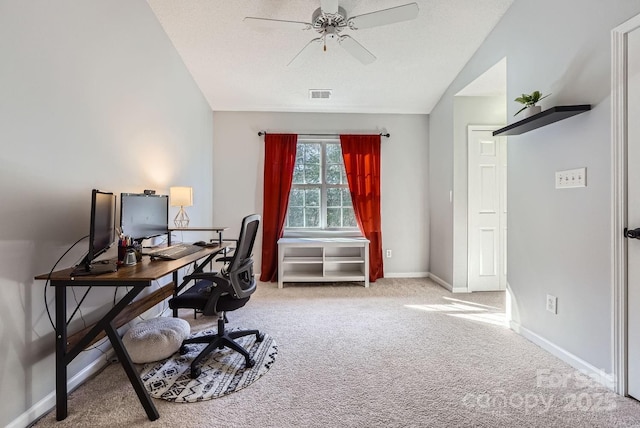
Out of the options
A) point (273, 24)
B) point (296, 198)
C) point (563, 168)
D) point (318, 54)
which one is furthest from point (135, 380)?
point (318, 54)

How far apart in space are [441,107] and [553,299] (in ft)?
8.87

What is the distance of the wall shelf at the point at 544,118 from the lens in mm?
1793

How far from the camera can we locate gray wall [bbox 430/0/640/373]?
1.73m

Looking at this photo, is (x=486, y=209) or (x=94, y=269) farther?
(x=486, y=209)

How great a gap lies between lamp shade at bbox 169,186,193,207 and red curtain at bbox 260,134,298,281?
1.33 metres

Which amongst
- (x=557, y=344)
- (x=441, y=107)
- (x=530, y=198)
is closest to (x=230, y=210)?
(x=441, y=107)

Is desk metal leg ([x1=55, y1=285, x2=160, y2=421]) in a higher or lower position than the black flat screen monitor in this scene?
lower

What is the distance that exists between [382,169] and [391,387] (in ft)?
10.1

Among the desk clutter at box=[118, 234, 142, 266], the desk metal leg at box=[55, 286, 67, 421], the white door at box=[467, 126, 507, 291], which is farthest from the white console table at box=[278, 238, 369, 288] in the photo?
the desk metal leg at box=[55, 286, 67, 421]

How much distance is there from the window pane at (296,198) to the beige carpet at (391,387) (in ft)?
6.32

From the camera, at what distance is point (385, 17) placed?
2.09 meters

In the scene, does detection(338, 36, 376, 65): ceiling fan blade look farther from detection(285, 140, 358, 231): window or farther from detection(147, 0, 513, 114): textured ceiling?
detection(285, 140, 358, 231): window

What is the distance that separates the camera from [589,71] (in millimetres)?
1816

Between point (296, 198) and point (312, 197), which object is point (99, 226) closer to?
point (296, 198)
